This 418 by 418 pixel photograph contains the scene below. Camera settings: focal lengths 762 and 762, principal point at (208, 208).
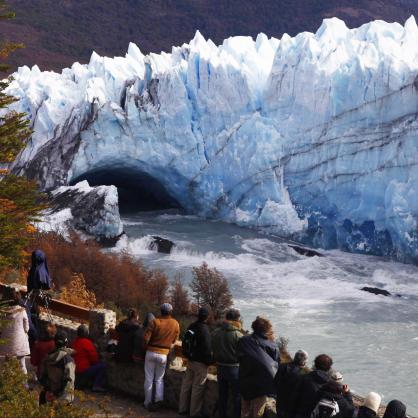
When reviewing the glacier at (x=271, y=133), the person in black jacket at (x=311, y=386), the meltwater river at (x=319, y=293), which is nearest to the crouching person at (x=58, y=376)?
the person in black jacket at (x=311, y=386)

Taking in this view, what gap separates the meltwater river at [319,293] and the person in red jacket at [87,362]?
631cm

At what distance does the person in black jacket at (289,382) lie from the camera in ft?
16.9

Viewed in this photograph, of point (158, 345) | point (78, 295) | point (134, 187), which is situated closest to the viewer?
point (158, 345)

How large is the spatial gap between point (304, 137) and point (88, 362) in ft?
55.8

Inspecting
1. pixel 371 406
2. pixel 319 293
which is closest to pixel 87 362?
pixel 371 406

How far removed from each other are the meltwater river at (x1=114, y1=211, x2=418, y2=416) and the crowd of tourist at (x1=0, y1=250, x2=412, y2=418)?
6321 millimetres

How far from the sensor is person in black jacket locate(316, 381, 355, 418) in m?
4.81

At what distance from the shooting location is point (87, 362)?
6.83 meters

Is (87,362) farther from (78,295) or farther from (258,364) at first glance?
(78,295)

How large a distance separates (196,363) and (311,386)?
145 centimetres

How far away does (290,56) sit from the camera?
2370 centimetres

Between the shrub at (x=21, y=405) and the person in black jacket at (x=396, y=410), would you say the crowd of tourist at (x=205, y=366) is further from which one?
the shrub at (x=21, y=405)

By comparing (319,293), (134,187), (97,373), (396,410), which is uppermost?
(134,187)

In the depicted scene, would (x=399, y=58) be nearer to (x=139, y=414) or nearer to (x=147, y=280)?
(x=147, y=280)
